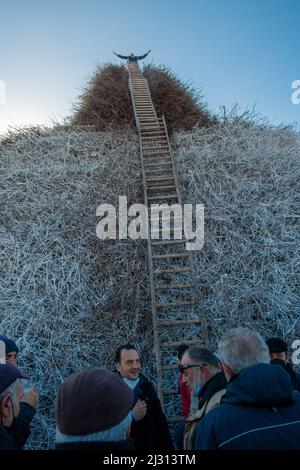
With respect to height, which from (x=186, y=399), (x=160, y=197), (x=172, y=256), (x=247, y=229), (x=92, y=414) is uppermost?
(x=160, y=197)

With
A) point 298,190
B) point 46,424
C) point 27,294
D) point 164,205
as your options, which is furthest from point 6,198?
point 298,190

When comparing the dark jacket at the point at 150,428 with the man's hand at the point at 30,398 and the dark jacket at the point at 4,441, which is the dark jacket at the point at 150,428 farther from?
the dark jacket at the point at 4,441

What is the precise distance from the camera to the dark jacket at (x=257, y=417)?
1642 millimetres

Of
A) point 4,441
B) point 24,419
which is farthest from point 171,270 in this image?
point 4,441

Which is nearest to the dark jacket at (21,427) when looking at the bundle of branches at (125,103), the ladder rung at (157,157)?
the ladder rung at (157,157)

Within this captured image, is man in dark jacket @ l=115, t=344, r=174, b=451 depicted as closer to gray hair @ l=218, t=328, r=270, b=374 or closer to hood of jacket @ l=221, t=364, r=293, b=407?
gray hair @ l=218, t=328, r=270, b=374

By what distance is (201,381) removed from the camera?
281 centimetres

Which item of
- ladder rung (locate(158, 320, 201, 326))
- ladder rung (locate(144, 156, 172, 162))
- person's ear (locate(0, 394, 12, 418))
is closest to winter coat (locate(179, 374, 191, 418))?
ladder rung (locate(158, 320, 201, 326))

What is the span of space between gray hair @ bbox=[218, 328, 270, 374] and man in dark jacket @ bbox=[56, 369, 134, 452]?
0.72m

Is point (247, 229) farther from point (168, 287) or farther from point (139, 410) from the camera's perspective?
point (139, 410)

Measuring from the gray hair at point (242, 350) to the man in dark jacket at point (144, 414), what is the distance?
1.30 m

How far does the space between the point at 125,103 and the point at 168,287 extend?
25.5ft

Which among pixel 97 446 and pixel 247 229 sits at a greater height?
pixel 247 229
